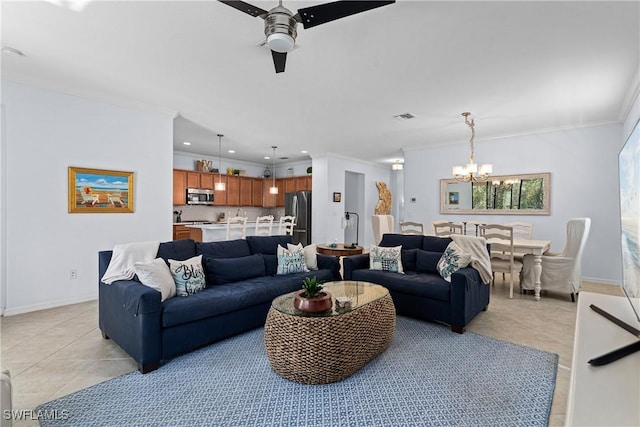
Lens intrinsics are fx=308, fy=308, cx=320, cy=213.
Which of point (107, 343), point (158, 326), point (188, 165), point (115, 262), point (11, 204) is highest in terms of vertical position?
point (188, 165)

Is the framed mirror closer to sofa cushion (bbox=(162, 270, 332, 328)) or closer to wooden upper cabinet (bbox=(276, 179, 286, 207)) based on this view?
sofa cushion (bbox=(162, 270, 332, 328))

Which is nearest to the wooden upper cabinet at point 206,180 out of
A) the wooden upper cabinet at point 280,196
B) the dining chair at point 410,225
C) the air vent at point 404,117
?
the wooden upper cabinet at point 280,196

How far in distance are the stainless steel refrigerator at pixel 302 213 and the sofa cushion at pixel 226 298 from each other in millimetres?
4416

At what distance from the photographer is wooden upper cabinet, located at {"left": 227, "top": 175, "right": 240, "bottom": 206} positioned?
27.3 feet

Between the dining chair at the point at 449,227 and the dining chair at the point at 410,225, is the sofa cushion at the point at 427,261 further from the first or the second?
the dining chair at the point at 449,227

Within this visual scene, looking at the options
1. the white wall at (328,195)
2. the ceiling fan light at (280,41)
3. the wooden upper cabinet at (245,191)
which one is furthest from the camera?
the wooden upper cabinet at (245,191)

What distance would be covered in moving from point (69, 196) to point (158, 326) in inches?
102

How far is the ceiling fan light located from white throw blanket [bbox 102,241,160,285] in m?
2.11

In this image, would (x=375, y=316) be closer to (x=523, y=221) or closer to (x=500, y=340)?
(x=500, y=340)

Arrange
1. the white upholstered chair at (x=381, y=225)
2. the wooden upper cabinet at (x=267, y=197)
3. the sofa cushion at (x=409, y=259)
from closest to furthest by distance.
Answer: the sofa cushion at (x=409, y=259)
the white upholstered chair at (x=381, y=225)
the wooden upper cabinet at (x=267, y=197)

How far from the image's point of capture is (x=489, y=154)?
5.98 m

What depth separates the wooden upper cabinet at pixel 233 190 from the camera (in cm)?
831

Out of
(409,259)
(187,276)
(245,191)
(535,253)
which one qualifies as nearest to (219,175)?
(245,191)

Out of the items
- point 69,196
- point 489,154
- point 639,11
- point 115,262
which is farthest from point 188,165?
point 639,11
